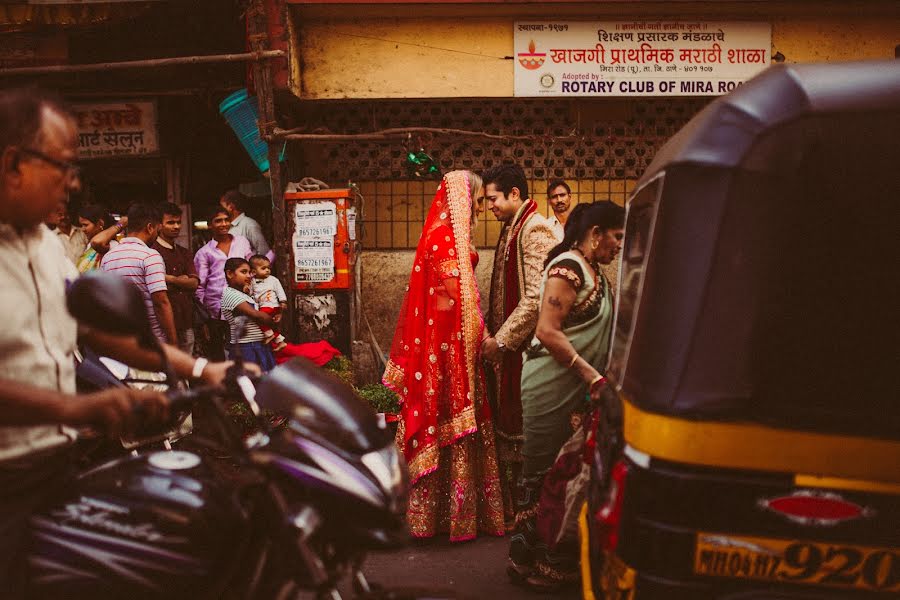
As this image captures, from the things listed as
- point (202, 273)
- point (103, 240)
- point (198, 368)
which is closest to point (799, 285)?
point (198, 368)

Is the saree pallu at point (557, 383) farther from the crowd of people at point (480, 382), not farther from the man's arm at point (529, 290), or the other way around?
the man's arm at point (529, 290)

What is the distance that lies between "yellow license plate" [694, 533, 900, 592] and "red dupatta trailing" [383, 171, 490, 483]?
270cm

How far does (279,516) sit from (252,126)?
6824 millimetres

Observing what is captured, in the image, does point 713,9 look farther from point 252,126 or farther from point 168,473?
point 168,473

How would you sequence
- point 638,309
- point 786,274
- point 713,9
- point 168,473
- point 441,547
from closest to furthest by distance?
point 168,473
point 786,274
point 638,309
point 441,547
point 713,9

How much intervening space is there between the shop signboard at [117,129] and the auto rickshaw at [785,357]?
8.17m

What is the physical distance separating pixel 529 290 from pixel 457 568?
1577 millimetres

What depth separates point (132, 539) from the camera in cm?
168

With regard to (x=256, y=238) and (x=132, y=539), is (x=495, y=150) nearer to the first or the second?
(x=256, y=238)

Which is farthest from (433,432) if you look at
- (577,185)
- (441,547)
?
(577,185)

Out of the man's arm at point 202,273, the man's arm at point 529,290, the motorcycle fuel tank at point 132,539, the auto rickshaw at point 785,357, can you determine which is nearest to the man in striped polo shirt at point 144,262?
the man's arm at point 202,273

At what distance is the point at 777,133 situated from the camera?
6.12 ft

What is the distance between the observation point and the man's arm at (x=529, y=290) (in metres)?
4.33

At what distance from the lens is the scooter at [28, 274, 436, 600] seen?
1.62 m
